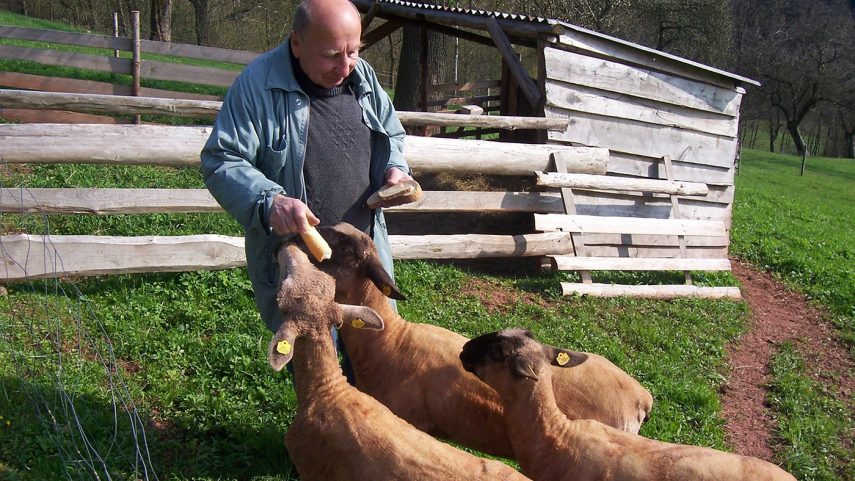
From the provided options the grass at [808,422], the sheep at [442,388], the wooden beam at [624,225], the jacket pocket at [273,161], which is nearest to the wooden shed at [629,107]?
the wooden beam at [624,225]

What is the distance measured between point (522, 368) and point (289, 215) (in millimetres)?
1678

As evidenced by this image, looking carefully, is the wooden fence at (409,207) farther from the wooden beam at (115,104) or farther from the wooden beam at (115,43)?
the wooden beam at (115,43)

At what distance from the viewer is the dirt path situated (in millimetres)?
5984

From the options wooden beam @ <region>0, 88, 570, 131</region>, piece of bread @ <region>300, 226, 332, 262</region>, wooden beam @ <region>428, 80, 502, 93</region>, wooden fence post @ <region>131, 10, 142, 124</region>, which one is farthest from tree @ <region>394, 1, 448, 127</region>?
piece of bread @ <region>300, 226, 332, 262</region>

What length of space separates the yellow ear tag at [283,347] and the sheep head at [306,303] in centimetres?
9

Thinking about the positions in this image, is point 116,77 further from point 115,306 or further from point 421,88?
point 115,306

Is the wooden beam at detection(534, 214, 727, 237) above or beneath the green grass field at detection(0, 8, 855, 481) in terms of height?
above

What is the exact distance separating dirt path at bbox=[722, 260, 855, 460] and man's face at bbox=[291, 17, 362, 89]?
439cm

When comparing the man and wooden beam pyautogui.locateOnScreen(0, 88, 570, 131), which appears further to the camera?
wooden beam pyautogui.locateOnScreen(0, 88, 570, 131)

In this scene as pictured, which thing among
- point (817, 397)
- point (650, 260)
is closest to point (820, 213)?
point (650, 260)

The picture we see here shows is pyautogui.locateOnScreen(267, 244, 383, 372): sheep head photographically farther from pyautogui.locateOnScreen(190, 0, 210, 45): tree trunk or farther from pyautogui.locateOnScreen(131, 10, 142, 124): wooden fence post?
pyautogui.locateOnScreen(190, 0, 210, 45): tree trunk

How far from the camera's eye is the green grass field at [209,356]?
178 inches

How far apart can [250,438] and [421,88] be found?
1013 centimetres

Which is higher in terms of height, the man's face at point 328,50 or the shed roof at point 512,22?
the shed roof at point 512,22
